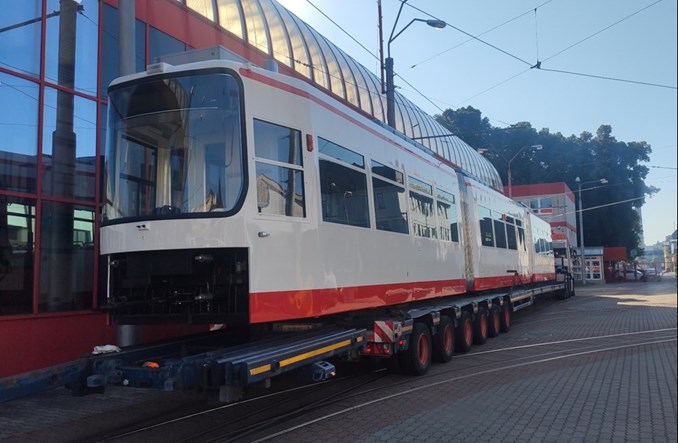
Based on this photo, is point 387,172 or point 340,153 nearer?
point 340,153

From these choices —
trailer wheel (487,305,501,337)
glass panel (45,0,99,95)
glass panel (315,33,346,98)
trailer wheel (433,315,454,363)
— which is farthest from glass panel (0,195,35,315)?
glass panel (315,33,346,98)

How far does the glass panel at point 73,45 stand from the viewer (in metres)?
8.88

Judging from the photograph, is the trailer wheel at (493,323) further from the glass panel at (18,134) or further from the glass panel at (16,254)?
the glass panel at (18,134)

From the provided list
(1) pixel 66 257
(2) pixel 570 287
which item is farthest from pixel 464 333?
(2) pixel 570 287

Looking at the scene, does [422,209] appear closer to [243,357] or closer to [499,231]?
[243,357]

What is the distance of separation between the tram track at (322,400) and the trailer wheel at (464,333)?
0.19 metres

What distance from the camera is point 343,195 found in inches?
257

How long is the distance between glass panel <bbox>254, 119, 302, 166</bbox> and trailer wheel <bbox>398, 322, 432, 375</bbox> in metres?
3.92

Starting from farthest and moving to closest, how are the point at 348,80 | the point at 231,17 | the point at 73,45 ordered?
the point at 348,80
the point at 231,17
the point at 73,45

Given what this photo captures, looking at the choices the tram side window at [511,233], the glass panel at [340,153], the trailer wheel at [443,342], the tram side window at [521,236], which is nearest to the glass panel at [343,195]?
the glass panel at [340,153]

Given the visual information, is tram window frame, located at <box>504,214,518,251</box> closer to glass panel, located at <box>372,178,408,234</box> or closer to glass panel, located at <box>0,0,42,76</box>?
glass panel, located at <box>372,178,408,234</box>

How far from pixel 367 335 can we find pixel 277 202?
8.45 ft

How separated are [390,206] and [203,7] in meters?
7.10

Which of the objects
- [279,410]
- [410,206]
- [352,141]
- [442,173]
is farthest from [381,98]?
[279,410]
